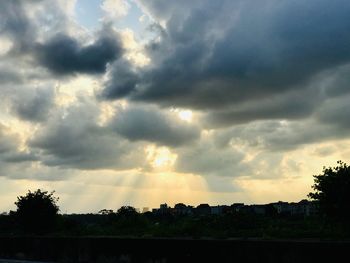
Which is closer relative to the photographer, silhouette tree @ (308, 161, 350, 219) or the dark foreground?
the dark foreground

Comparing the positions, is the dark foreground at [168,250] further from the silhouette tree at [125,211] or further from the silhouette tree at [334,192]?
the silhouette tree at [125,211]

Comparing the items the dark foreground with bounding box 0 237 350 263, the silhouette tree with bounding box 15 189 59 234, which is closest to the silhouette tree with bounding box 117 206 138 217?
the silhouette tree with bounding box 15 189 59 234

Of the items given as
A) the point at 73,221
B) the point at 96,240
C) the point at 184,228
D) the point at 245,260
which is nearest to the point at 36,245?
the point at 96,240

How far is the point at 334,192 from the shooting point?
36.0 metres

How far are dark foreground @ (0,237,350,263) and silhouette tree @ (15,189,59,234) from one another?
54.4 ft

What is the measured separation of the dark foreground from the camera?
12.1 m

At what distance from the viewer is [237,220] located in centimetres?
5700

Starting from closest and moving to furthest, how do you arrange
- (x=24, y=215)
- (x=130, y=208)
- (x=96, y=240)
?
(x=96, y=240), (x=24, y=215), (x=130, y=208)

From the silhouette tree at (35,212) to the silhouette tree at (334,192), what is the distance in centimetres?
1815

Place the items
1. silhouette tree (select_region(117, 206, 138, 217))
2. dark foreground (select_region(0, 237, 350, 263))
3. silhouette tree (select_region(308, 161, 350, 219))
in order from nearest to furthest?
dark foreground (select_region(0, 237, 350, 263)) → silhouette tree (select_region(308, 161, 350, 219)) → silhouette tree (select_region(117, 206, 138, 217))

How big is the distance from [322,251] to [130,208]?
52.8 metres

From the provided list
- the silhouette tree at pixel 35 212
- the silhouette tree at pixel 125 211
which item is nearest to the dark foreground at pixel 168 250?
the silhouette tree at pixel 35 212

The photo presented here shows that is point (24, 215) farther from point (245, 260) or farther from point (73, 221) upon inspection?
point (245, 260)

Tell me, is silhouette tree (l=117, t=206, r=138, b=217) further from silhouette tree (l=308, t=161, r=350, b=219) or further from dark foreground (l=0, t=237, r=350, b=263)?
dark foreground (l=0, t=237, r=350, b=263)
